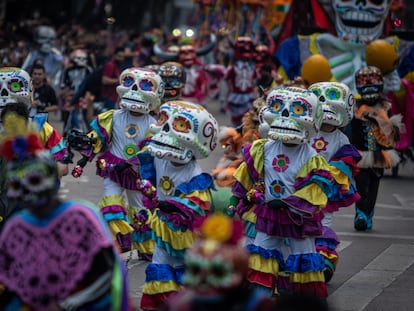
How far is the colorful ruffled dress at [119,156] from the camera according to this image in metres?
13.3

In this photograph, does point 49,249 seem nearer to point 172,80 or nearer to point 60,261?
point 60,261

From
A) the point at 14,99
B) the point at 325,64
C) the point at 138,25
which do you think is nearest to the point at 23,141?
the point at 14,99

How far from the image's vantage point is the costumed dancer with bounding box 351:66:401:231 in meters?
15.5

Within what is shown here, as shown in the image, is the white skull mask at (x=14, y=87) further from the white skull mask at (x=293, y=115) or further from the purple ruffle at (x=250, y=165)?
the white skull mask at (x=293, y=115)

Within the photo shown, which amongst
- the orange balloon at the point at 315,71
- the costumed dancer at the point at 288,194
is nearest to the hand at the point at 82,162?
the costumed dancer at the point at 288,194

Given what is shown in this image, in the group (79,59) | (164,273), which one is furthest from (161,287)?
(79,59)

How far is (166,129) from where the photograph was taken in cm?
1060

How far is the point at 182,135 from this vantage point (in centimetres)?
1049

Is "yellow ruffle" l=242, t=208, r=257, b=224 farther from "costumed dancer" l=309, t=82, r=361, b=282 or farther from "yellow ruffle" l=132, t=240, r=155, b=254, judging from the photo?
"yellow ruffle" l=132, t=240, r=155, b=254

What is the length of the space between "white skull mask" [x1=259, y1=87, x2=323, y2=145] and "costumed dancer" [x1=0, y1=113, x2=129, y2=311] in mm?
3771

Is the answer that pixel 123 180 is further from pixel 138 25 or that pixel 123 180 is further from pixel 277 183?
pixel 138 25

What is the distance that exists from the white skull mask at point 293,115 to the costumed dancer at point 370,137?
447 centimetres

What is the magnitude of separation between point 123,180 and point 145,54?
76.7 ft

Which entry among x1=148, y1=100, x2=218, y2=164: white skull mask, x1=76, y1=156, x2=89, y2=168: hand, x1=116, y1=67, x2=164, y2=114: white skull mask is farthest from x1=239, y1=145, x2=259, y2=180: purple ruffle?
x1=116, y1=67, x2=164, y2=114: white skull mask
